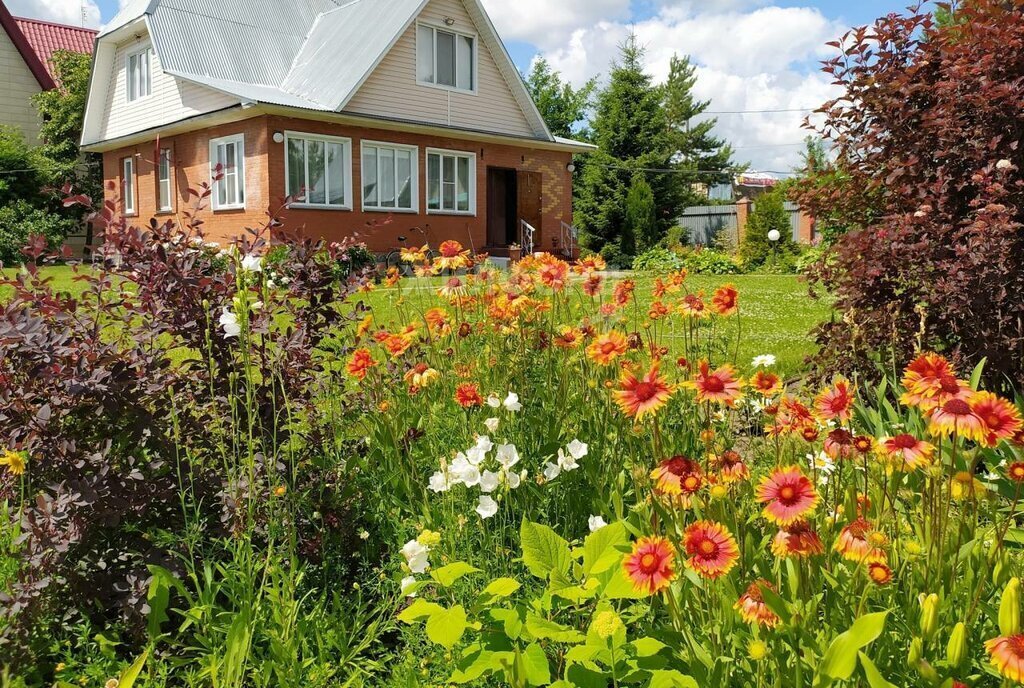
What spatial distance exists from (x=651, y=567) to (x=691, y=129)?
41.4m

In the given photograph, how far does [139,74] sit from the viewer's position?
1794 centimetres

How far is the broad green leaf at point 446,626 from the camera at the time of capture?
1555 millimetres

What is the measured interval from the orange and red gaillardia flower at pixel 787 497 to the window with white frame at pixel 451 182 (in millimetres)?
16095

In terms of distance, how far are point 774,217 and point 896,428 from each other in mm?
16480

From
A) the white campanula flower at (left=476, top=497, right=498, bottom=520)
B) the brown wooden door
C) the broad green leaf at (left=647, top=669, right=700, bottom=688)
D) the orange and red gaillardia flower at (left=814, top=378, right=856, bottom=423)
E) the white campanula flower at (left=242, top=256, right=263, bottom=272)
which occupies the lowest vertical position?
the broad green leaf at (left=647, top=669, right=700, bottom=688)

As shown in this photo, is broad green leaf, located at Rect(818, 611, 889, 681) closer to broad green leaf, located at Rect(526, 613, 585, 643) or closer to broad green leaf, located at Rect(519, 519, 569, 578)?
broad green leaf, located at Rect(526, 613, 585, 643)

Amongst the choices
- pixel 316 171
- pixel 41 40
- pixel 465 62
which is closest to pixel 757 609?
Result: pixel 316 171

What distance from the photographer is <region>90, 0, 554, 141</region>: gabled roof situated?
50.4ft

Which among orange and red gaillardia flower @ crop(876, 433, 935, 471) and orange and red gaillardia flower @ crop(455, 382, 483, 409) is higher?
orange and red gaillardia flower @ crop(876, 433, 935, 471)

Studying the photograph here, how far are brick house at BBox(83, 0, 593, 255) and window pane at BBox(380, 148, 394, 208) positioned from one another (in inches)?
1.1

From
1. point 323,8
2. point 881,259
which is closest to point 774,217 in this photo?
point 323,8

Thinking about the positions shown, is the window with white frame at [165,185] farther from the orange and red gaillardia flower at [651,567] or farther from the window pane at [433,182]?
the orange and red gaillardia flower at [651,567]

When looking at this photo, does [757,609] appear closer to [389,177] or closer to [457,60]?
[389,177]

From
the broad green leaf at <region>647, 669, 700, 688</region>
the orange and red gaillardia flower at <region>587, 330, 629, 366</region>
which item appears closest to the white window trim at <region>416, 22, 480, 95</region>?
the orange and red gaillardia flower at <region>587, 330, 629, 366</region>
